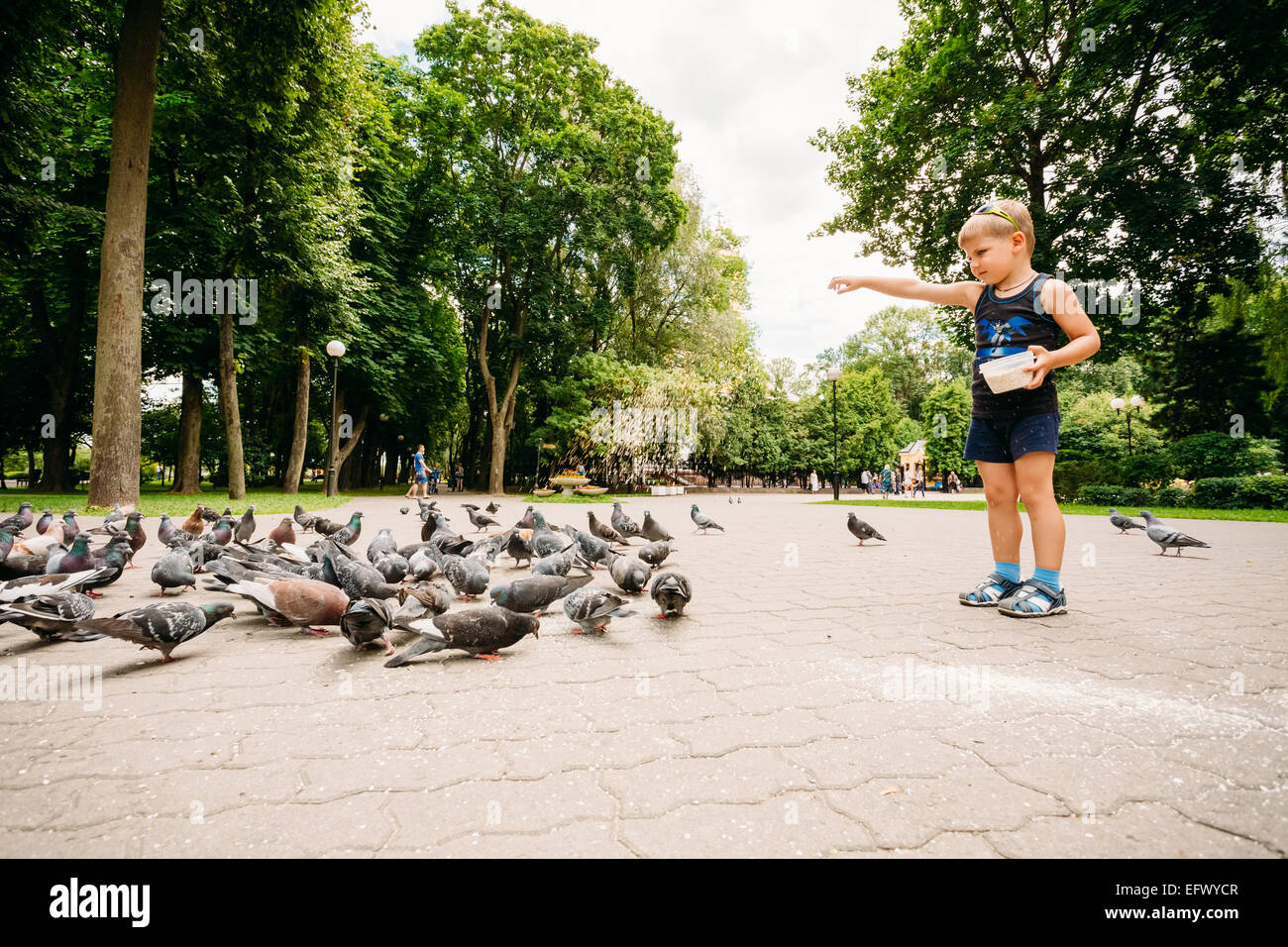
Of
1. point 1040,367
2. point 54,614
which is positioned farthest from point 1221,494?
point 54,614

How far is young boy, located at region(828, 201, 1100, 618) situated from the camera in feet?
12.1

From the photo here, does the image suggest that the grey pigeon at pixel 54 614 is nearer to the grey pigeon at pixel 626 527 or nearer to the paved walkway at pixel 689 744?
the paved walkway at pixel 689 744

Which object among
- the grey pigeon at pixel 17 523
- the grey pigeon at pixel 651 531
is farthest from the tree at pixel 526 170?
the grey pigeon at pixel 651 531

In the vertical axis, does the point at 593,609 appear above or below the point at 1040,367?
below

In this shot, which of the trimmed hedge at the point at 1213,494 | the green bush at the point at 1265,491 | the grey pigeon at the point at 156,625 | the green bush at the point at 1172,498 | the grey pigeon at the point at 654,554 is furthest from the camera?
the green bush at the point at 1172,498

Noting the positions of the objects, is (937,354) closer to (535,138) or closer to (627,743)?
(535,138)

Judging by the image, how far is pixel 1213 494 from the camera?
55.2 ft

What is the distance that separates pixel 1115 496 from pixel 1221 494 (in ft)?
8.19

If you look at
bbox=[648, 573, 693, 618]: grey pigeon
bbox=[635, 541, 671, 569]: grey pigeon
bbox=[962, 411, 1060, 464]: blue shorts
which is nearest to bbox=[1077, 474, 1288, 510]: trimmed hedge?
bbox=[962, 411, 1060, 464]: blue shorts

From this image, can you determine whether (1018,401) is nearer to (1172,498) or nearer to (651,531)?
(651,531)

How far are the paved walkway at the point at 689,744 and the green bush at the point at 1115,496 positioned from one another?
1874cm

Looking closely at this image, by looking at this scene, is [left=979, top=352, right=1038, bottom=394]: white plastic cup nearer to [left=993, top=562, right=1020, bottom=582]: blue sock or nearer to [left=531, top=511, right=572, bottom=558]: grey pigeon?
[left=993, top=562, right=1020, bottom=582]: blue sock

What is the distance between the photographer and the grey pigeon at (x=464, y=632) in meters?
2.96
